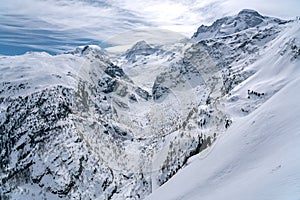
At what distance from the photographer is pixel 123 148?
6629 inches

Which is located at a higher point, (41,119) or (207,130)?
(207,130)

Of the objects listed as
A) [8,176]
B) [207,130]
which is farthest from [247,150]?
[8,176]

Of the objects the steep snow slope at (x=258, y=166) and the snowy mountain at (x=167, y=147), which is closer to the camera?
the steep snow slope at (x=258, y=166)

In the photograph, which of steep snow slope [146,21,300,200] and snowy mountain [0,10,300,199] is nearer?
steep snow slope [146,21,300,200]

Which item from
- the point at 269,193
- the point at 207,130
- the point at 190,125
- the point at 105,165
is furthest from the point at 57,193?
the point at 269,193

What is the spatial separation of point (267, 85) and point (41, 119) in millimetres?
118420

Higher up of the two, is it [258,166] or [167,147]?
[258,166]

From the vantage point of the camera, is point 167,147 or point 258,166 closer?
point 258,166

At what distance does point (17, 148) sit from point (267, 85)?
123 m

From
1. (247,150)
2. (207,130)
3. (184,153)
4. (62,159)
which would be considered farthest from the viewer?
(62,159)

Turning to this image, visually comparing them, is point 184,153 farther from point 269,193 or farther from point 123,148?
point 123,148

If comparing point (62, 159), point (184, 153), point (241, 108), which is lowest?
point (62, 159)

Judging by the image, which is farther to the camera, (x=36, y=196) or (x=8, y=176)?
(x=8, y=176)

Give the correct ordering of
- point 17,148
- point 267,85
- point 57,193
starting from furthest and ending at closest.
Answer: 1. point 17,148
2. point 57,193
3. point 267,85
